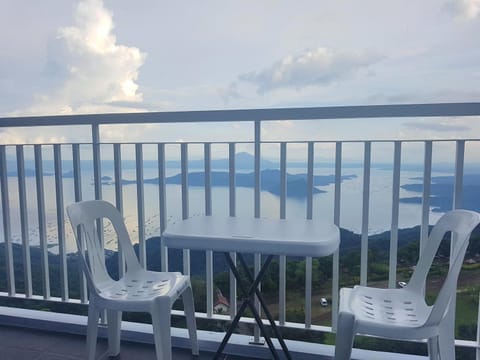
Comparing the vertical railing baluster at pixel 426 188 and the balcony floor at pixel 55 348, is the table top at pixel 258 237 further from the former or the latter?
the balcony floor at pixel 55 348

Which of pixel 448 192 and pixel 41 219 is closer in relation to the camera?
pixel 448 192

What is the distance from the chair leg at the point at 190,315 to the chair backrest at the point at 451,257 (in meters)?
1.17

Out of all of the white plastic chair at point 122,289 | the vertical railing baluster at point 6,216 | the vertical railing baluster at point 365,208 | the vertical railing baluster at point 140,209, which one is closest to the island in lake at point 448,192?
the vertical railing baluster at point 365,208

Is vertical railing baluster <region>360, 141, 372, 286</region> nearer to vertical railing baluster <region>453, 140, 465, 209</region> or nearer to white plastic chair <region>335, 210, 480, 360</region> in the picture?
white plastic chair <region>335, 210, 480, 360</region>

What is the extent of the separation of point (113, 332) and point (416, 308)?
5.49ft

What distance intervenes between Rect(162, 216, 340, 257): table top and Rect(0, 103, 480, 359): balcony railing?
0.43 metres

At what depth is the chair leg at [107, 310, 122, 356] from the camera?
2.02 metres

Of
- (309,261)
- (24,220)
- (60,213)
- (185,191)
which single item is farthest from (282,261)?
(24,220)

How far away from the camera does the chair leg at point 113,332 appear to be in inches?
79.7

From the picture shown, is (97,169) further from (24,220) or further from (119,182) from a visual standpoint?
(24,220)

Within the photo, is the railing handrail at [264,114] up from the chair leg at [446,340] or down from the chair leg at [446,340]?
up

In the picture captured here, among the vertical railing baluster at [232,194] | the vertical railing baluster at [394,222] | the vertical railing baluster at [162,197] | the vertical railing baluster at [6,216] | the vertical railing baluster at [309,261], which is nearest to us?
the vertical railing baluster at [394,222]

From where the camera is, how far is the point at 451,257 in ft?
4.92

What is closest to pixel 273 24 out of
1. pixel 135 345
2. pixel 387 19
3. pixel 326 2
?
pixel 326 2
